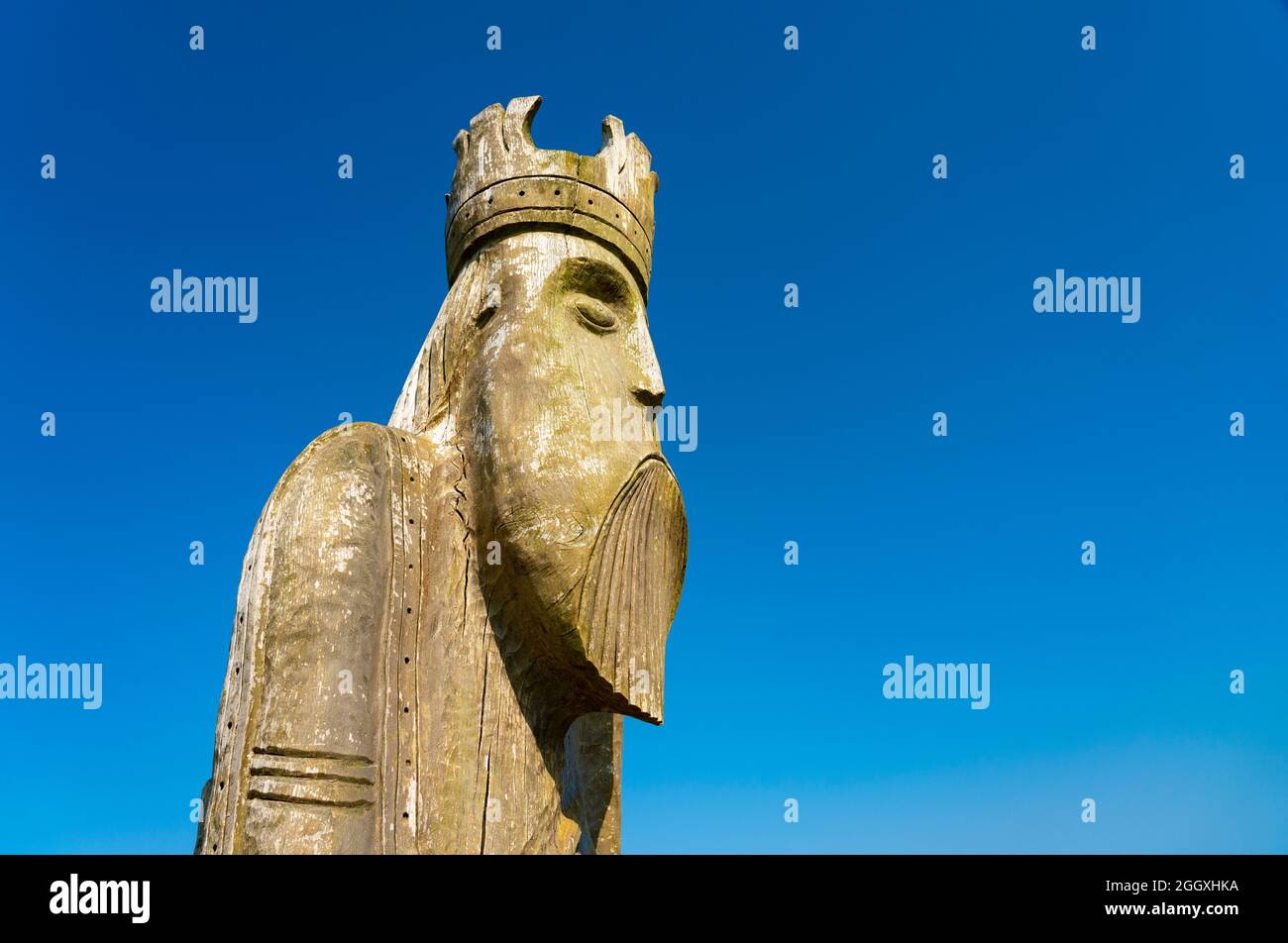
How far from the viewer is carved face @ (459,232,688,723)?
458 cm

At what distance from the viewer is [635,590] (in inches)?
186

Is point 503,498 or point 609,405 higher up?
point 609,405

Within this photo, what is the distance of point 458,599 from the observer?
15.5 ft

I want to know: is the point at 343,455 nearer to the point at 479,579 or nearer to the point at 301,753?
the point at 479,579

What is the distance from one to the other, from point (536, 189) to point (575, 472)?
1.58 metres

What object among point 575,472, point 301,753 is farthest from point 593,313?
point 301,753

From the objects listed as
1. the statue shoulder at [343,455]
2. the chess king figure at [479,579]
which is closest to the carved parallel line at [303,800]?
the chess king figure at [479,579]

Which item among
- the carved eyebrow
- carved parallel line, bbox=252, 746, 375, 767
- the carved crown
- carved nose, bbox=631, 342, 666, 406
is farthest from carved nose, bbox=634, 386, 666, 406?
carved parallel line, bbox=252, 746, 375, 767

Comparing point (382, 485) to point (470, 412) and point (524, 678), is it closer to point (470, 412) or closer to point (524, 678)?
point (470, 412)

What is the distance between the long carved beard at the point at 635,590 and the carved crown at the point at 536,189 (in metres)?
1.34

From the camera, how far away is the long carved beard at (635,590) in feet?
15.0

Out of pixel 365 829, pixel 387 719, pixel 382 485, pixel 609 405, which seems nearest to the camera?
pixel 365 829
